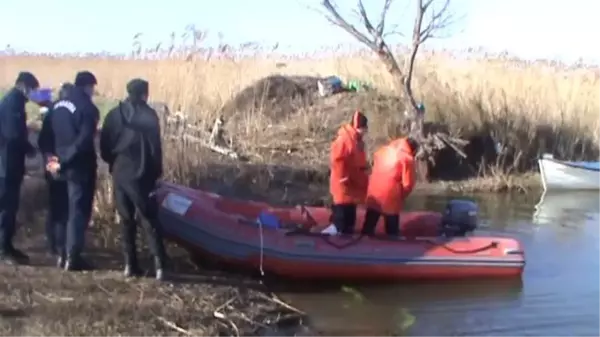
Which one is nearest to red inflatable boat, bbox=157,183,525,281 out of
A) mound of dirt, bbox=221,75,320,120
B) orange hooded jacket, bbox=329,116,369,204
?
orange hooded jacket, bbox=329,116,369,204

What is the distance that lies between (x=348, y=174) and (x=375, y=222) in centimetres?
72

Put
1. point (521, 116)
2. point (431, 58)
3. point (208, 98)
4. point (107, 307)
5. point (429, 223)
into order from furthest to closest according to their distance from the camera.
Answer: point (431, 58) < point (521, 116) < point (208, 98) < point (429, 223) < point (107, 307)

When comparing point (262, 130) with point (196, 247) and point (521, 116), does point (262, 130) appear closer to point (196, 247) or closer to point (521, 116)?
point (521, 116)

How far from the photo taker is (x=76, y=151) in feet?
25.8

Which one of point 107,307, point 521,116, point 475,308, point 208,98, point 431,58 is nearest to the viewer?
point 107,307

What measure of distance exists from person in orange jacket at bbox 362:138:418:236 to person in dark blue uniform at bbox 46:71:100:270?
332 centimetres

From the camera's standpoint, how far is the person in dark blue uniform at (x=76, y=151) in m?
7.89

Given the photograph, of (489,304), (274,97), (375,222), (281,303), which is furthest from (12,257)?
(274,97)

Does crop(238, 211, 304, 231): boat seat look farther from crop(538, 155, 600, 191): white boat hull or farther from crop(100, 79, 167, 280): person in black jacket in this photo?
crop(538, 155, 600, 191): white boat hull

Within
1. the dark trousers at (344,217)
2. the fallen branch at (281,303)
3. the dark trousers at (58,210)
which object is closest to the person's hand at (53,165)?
the dark trousers at (58,210)

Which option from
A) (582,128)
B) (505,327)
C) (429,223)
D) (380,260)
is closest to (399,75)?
(582,128)

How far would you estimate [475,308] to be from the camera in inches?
367

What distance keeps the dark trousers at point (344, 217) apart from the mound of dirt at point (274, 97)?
23.6 ft

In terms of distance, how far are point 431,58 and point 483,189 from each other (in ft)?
19.9
